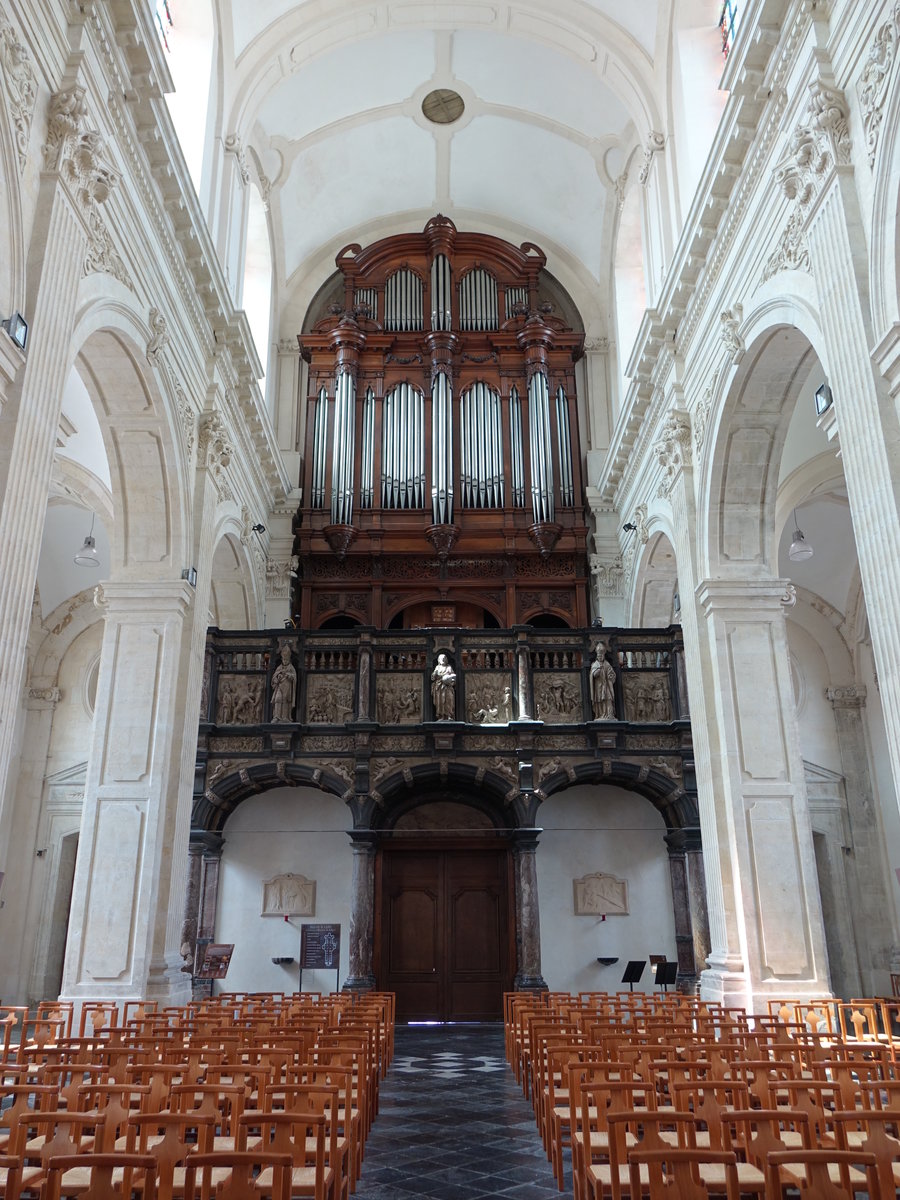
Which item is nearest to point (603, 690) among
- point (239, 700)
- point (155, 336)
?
point (239, 700)

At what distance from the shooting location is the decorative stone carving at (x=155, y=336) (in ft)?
36.4

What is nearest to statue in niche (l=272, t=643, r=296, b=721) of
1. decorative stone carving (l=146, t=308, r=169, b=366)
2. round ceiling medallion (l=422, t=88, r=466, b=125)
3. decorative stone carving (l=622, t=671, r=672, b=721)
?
decorative stone carving (l=622, t=671, r=672, b=721)

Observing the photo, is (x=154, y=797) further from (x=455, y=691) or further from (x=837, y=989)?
(x=837, y=989)

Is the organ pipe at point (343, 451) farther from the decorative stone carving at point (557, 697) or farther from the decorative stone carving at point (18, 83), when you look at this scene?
the decorative stone carving at point (18, 83)

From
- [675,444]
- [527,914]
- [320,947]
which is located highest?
[675,444]

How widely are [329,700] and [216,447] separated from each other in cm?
394

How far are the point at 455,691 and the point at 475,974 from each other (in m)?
4.49

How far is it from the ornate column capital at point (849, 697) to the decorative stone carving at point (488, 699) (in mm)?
7300

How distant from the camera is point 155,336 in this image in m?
11.1

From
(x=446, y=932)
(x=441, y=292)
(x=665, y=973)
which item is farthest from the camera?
(x=441, y=292)

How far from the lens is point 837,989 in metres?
16.8

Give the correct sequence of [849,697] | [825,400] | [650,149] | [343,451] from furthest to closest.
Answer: [343,451], [849,697], [650,149], [825,400]

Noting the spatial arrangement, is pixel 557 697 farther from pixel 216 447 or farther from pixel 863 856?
pixel 863 856

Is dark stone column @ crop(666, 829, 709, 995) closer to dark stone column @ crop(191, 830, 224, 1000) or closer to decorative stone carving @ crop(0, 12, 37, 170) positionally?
dark stone column @ crop(191, 830, 224, 1000)
